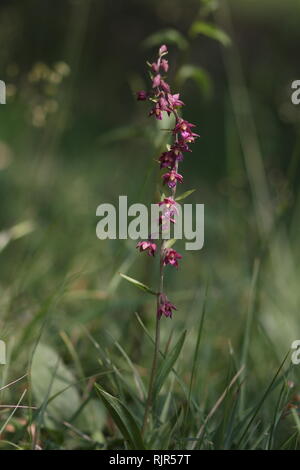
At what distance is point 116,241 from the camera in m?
2.44

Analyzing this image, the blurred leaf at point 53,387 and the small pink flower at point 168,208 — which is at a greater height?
the small pink flower at point 168,208

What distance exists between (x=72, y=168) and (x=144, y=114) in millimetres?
725

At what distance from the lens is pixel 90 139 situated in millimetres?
3570

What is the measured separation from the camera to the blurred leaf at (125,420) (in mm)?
1036

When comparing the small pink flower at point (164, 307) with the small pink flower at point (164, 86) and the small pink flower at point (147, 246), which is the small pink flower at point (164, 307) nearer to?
the small pink flower at point (147, 246)

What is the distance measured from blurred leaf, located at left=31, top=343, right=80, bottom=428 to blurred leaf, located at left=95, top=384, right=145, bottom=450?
26 centimetres

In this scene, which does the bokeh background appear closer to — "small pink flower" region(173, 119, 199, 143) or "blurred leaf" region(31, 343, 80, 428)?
"blurred leaf" region(31, 343, 80, 428)

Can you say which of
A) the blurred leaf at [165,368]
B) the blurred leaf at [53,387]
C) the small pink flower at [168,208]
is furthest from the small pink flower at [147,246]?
the blurred leaf at [53,387]

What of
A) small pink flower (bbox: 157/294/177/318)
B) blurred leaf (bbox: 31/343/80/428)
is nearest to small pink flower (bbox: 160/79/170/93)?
A: small pink flower (bbox: 157/294/177/318)

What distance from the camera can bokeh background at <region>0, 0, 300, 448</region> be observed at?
59.6 inches

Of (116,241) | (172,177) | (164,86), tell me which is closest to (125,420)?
(172,177)

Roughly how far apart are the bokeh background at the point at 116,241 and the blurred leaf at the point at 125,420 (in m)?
0.15

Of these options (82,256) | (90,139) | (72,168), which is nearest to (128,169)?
(72,168)
